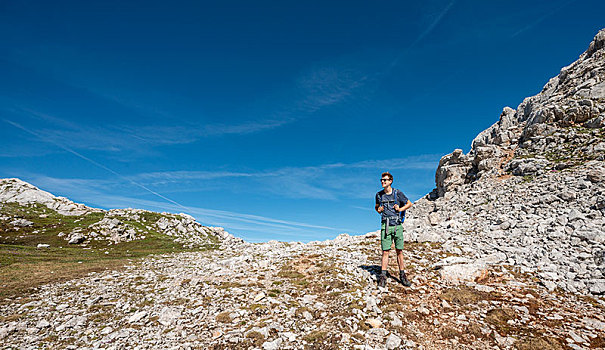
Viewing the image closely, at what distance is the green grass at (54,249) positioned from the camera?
19.4m

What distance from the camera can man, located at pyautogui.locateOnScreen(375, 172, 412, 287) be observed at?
1202 cm

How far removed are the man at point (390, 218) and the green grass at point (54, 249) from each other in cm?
1977

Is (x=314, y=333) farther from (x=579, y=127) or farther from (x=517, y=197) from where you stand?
(x=579, y=127)

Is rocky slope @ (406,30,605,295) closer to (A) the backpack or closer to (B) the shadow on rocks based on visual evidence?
(B) the shadow on rocks

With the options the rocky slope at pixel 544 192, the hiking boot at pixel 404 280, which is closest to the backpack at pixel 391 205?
the hiking boot at pixel 404 280

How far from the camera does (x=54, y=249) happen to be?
131 feet

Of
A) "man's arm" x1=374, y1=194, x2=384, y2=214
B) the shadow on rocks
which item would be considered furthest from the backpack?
the shadow on rocks

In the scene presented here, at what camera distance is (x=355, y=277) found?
1341 centimetres

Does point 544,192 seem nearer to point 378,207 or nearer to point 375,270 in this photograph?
point 375,270

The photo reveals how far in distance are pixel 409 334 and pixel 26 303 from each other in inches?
688

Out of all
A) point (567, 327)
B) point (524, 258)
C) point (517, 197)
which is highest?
point (517, 197)

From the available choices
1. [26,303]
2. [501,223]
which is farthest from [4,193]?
[501,223]

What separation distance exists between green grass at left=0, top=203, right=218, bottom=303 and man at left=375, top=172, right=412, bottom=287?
19769 mm

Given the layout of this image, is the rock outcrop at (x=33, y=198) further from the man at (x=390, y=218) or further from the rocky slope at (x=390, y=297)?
the man at (x=390, y=218)
